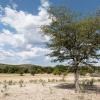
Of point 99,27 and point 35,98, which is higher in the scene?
point 99,27

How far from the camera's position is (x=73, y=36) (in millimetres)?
19141

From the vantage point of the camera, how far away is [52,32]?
19234mm

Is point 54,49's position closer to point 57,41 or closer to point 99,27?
point 57,41

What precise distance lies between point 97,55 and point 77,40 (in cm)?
Result: 254

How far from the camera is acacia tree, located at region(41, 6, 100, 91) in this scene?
1808cm

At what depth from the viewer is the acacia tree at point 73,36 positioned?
712 inches

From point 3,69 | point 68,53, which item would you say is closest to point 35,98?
point 68,53

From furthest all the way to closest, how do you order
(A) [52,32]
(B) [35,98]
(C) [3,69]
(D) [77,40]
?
(C) [3,69] → (A) [52,32] → (D) [77,40] → (B) [35,98]

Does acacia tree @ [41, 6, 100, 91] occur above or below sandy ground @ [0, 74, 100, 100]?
above

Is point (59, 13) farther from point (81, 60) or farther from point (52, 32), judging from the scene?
point (81, 60)

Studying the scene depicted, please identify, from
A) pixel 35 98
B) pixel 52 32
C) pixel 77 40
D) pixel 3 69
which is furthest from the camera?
pixel 3 69

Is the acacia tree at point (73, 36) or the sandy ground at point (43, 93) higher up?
the acacia tree at point (73, 36)

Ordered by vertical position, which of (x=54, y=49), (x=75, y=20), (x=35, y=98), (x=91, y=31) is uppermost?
(x=75, y=20)

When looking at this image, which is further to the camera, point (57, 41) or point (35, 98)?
point (57, 41)
